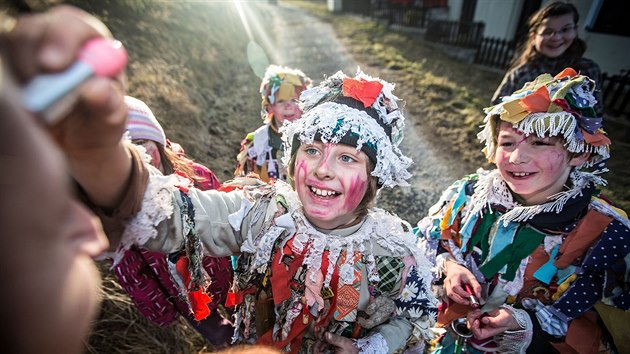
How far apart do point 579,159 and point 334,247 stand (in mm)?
1626

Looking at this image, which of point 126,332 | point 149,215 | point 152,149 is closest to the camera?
point 149,215

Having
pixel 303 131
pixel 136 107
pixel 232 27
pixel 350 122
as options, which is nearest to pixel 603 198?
pixel 350 122

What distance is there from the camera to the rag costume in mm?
1625

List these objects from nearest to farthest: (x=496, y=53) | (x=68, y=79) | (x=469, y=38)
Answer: (x=68, y=79) → (x=496, y=53) → (x=469, y=38)

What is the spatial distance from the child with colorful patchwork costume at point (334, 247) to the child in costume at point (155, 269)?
46 cm

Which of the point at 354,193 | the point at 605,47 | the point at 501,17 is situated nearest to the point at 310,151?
the point at 354,193

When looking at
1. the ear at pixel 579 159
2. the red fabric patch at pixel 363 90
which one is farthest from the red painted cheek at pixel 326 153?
the ear at pixel 579 159

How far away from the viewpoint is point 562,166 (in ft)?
6.46

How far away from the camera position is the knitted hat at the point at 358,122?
164 centimetres

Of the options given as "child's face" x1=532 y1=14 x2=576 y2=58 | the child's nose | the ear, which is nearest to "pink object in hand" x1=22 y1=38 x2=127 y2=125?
the child's nose

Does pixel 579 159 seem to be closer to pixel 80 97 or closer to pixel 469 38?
pixel 80 97

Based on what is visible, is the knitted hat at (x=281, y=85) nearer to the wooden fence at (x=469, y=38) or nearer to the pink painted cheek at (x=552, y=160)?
the pink painted cheek at (x=552, y=160)

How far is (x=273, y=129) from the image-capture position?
3287 millimetres

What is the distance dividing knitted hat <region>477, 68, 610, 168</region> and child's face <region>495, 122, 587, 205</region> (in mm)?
57
